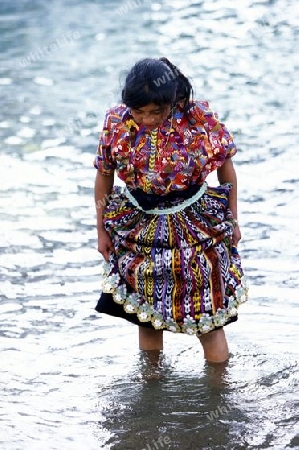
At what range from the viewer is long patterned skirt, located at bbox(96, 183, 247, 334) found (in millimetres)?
4043

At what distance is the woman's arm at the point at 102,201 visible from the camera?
4.15 m

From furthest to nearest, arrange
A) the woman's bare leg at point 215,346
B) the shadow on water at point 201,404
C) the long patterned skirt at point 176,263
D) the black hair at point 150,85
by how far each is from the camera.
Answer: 1. the woman's bare leg at point 215,346
2. the long patterned skirt at point 176,263
3. the shadow on water at point 201,404
4. the black hair at point 150,85

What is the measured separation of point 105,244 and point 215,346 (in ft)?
2.06

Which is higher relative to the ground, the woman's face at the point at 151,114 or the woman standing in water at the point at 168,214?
the woman's face at the point at 151,114

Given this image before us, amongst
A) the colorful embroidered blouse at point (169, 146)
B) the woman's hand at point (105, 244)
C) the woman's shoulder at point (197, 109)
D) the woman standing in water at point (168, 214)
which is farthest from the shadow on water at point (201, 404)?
the woman's shoulder at point (197, 109)

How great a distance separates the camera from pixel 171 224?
13.3ft

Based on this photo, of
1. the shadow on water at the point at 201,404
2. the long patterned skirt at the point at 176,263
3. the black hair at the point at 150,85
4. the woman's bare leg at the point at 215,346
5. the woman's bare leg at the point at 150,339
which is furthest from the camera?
the woman's bare leg at the point at 150,339

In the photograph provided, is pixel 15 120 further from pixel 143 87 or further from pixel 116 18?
pixel 143 87

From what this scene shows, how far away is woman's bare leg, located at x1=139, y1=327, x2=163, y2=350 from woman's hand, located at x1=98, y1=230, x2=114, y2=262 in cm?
42

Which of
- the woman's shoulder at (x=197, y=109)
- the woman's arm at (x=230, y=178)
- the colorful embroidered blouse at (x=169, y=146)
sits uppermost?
the woman's shoulder at (x=197, y=109)

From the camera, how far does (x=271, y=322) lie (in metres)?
4.92

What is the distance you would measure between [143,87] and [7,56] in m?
8.10

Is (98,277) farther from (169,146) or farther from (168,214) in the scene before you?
(169,146)

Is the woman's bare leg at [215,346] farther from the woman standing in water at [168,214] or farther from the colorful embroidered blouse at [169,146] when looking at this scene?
the colorful embroidered blouse at [169,146]
